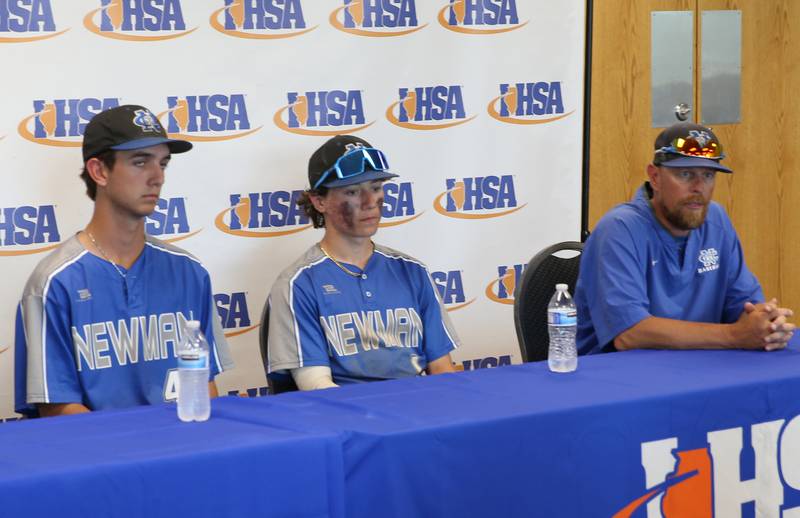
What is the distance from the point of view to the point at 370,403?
2037 mm

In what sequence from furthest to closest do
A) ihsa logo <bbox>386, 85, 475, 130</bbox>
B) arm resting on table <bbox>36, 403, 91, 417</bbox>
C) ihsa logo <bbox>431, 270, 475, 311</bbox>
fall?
ihsa logo <bbox>431, 270, 475, 311</bbox>
ihsa logo <bbox>386, 85, 475, 130</bbox>
arm resting on table <bbox>36, 403, 91, 417</bbox>

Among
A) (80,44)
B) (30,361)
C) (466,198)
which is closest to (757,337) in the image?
(466,198)

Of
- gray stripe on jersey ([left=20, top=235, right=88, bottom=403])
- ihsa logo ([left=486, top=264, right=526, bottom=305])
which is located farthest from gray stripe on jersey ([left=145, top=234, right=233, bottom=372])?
ihsa logo ([left=486, top=264, right=526, bottom=305])

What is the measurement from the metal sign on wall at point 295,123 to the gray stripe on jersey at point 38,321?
56 centimetres

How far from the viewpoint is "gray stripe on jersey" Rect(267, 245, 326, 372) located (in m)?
2.72

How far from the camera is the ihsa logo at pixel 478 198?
3.68 metres

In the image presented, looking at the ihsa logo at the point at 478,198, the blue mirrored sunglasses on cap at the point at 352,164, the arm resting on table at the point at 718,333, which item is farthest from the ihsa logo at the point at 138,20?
the arm resting on table at the point at 718,333

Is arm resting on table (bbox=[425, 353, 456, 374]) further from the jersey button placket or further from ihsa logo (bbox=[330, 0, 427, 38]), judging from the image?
ihsa logo (bbox=[330, 0, 427, 38])

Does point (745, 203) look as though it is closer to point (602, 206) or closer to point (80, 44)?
point (602, 206)

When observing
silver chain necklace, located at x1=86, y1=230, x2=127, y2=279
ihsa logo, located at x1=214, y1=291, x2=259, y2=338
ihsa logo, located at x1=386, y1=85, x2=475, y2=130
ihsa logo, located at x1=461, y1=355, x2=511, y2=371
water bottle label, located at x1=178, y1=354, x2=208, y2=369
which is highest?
ihsa logo, located at x1=386, y1=85, x2=475, y2=130

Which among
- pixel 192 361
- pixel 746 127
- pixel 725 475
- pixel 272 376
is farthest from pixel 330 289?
pixel 746 127

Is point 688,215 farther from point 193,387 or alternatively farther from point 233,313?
point 193,387

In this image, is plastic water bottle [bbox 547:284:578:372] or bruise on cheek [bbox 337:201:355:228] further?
bruise on cheek [bbox 337:201:355:228]

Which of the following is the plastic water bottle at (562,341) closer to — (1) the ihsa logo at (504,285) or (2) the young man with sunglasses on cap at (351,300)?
(2) the young man with sunglasses on cap at (351,300)
